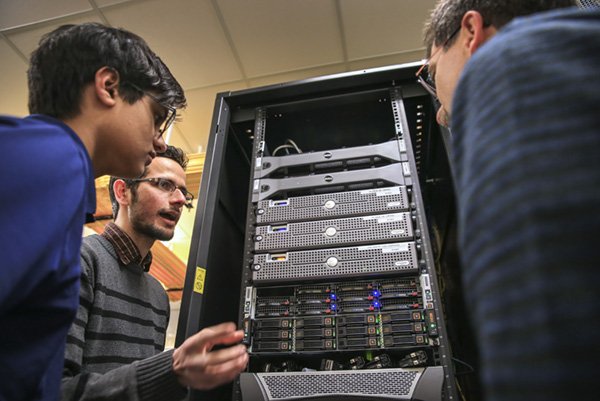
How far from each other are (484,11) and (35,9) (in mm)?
3141

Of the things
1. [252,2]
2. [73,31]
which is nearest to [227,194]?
[73,31]

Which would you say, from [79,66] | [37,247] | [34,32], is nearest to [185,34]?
[34,32]

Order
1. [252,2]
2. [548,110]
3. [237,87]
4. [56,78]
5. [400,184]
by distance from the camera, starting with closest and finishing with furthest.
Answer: [548,110]
[56,78]
[400,184]
[252,2]
[237,87]

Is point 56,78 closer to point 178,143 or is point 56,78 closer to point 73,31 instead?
point 73,31

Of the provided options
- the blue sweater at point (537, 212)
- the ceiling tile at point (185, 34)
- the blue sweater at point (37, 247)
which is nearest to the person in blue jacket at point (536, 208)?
the blue sweater at point (537, 212)

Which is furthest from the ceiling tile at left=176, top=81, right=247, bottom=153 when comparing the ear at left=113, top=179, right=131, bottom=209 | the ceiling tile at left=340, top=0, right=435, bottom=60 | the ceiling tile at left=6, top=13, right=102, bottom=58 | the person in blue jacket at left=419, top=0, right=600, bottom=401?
the person in blue jacket at left=419, top=0, right=600, bottom=401

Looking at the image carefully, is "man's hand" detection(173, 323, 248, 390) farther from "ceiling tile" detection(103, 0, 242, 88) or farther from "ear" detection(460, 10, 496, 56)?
"ceiling tile" detection(103, 0, 242, 88)

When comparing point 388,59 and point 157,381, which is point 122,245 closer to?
point 157,381

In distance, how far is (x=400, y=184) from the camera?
147 cm

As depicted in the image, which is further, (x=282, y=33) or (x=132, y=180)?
(x=282, y=33)

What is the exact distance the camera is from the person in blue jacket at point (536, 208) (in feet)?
1.01

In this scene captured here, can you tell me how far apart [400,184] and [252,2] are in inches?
76.5

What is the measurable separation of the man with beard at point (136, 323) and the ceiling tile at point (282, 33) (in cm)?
131

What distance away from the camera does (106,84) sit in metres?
0.94
